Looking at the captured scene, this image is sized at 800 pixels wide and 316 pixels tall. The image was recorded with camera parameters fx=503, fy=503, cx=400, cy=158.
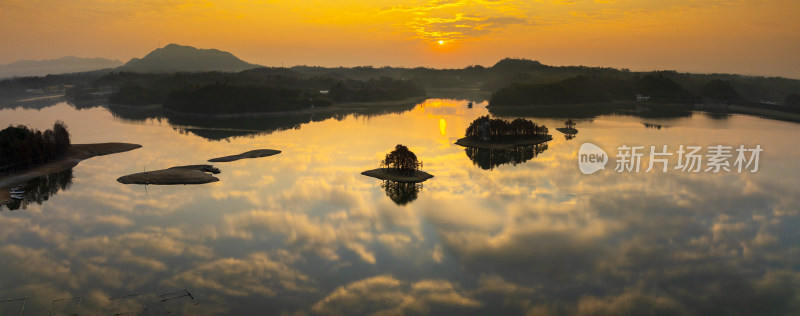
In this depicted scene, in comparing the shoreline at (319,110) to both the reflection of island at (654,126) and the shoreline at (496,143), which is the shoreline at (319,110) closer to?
the shoreline at (496,143)

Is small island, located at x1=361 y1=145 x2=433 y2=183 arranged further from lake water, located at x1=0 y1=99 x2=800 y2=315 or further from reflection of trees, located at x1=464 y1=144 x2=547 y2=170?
reflection of trees, located at x1=464 y1=144 x2=547 y2=170

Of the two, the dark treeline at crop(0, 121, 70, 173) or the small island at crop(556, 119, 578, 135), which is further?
the small island at crop(556, 119, 578, 135)

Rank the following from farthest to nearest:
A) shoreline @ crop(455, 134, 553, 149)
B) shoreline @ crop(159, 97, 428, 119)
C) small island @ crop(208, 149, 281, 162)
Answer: shoreline @ crop(159, 97, 428, 119), shoreline @ crop(455, 134, 553, 149), small island @ crop(208, 149, 281, 162)

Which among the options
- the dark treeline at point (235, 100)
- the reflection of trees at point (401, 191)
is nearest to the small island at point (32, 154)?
the reflection of trees at point (401, 191)

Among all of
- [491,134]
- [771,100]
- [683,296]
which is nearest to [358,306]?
[683,296]

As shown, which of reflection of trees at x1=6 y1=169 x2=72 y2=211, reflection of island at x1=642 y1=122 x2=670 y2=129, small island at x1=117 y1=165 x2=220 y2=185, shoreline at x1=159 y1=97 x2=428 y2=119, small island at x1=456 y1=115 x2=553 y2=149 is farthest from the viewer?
shoreline at x1=159 y1=97 x2=428 y2=119

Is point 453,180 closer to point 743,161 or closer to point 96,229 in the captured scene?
point 96,229

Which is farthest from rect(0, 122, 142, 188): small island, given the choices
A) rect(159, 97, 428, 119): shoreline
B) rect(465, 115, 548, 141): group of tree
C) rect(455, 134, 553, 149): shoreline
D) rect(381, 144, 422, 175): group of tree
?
rect(159, 97, 428, 119): shoreline

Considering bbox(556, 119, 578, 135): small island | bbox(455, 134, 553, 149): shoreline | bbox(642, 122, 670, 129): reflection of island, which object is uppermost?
bbox(642, 122, 670, 129): reflection of island
